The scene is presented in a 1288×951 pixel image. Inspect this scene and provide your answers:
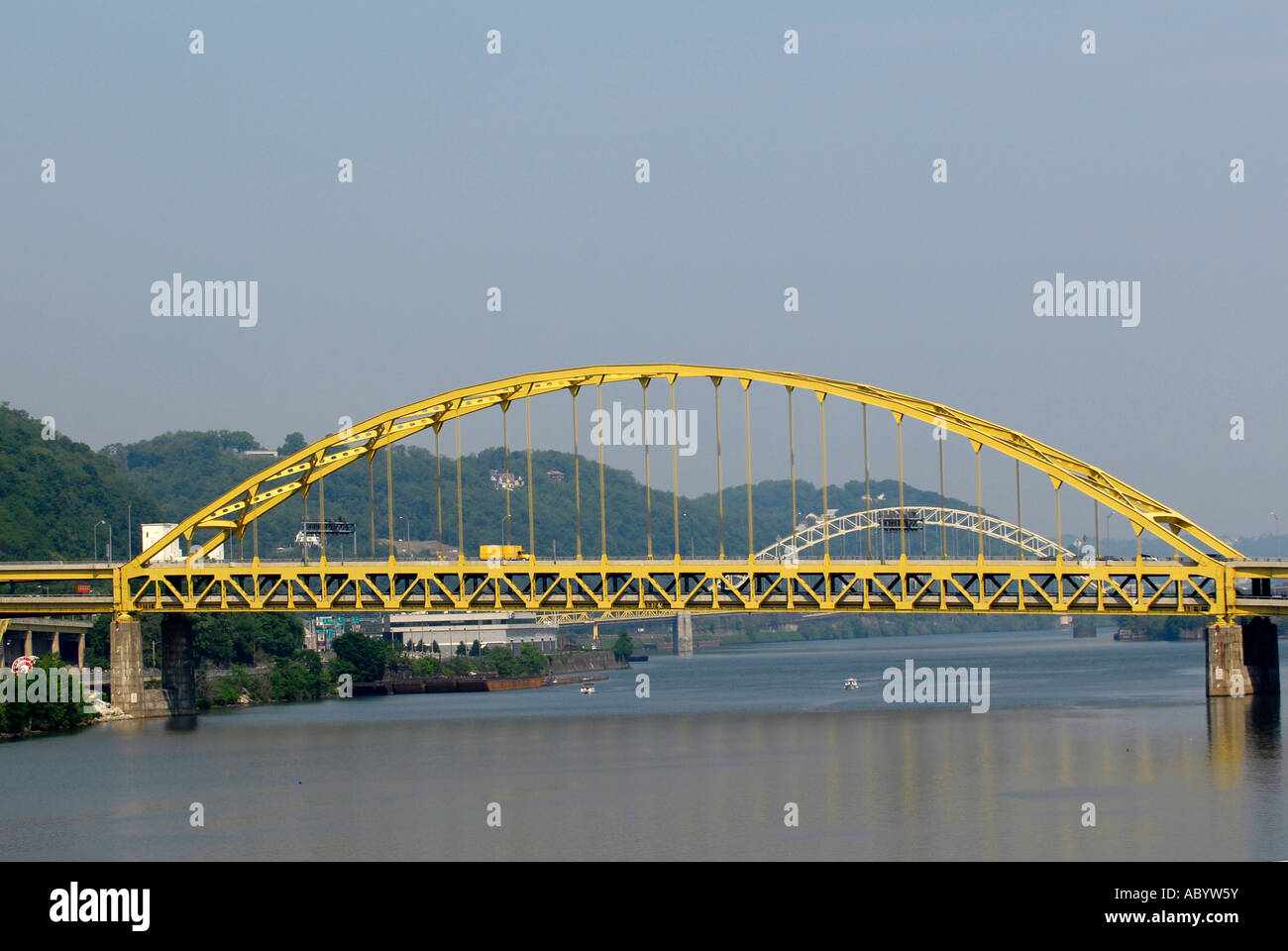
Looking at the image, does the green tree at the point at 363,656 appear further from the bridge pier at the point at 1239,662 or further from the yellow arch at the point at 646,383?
the bridge pier at the point at 1239,662

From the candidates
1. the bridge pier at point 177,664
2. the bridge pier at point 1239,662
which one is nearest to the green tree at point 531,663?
the bridge pier at point 177,664

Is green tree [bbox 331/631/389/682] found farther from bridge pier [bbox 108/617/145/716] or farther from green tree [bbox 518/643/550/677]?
bridge pier [bbox 108/617/145/716]

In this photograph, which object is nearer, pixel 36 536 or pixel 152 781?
pixel 152 781

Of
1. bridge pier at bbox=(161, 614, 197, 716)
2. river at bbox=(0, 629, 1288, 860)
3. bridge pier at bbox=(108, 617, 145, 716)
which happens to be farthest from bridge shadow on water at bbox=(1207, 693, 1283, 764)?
bridge pier at bbox=(108, 617, 145, 716)

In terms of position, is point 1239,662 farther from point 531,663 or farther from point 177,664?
point 531,663

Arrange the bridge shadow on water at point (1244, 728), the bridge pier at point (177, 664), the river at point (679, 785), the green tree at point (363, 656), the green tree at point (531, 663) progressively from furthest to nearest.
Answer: the green tree at point (531, 663) → the green tree at point (363, 656) → the bridge pier at point (177, 664) → the bridge shadow on water at point (1244, 728) → the river at point (679, 785)

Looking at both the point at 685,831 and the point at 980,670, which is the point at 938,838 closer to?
the point at 685,831
